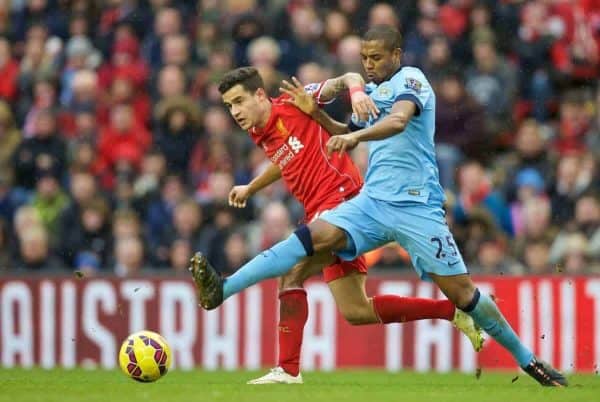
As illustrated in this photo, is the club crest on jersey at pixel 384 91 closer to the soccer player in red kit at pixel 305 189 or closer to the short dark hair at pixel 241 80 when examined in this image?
the soccer player in red kit at pixel 305 189

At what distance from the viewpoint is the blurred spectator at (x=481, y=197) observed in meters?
16.3

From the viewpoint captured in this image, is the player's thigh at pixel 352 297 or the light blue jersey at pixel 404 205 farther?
the player's thigh at pixel 352 297

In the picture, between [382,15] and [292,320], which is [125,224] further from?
[292,320]

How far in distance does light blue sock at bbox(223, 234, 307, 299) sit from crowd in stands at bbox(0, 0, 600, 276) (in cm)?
571

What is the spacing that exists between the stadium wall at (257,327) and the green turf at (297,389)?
1.59 metres

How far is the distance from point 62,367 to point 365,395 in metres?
6.08

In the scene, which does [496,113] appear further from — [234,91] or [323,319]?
[234,91]

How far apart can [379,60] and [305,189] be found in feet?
3.82

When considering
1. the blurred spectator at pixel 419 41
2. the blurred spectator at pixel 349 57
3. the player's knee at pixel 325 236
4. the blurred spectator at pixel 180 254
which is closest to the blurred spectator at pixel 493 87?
the blurred spectator at pixel 419 41

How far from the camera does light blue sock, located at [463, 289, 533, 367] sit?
1034cm

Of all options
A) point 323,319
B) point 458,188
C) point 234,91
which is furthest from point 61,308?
point 234,91

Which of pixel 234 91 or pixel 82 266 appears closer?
pixel 234 91

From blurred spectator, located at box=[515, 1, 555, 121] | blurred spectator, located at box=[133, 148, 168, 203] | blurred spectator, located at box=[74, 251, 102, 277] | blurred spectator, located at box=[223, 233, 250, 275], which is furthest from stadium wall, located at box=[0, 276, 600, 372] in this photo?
blurred spectator, located at box=[515, 1, 555, 121]

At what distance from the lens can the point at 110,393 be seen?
33.1 ft
